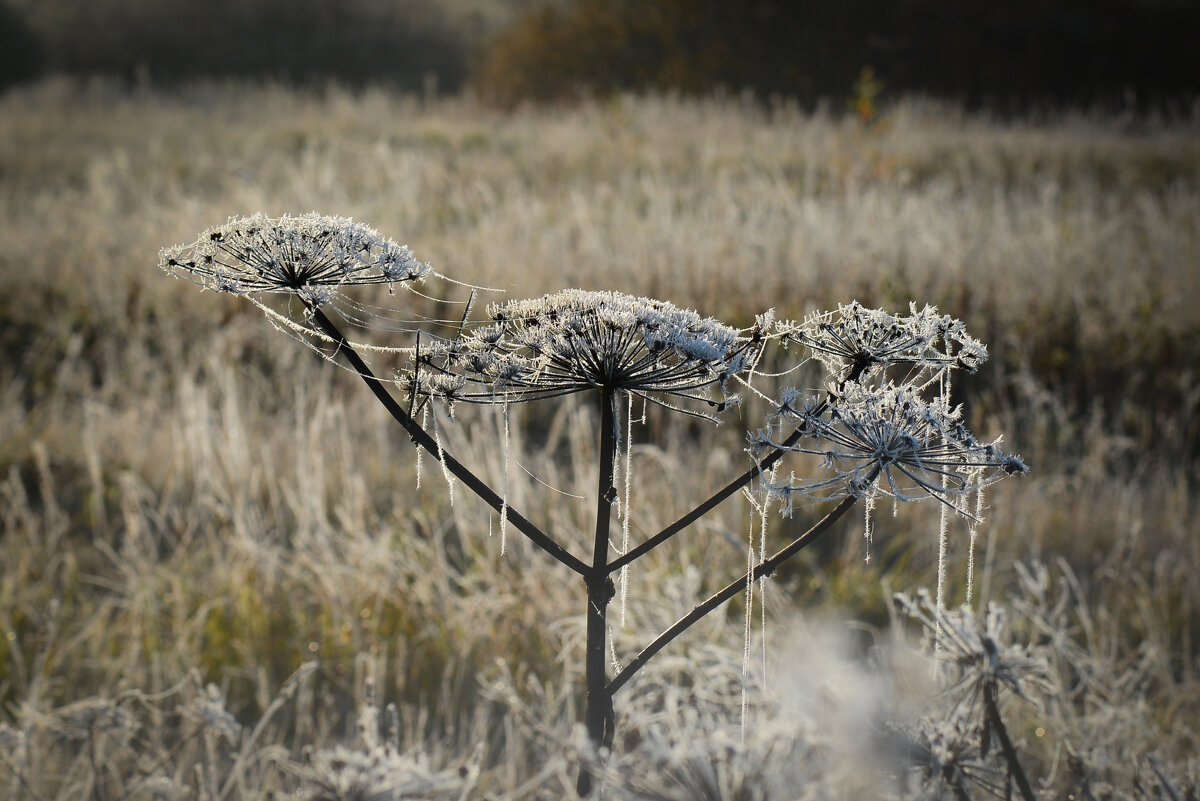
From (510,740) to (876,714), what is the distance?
859 mm

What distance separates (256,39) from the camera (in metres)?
28.0

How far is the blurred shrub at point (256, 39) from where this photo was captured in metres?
26.4

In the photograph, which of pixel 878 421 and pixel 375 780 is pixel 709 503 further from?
pixel 375 780

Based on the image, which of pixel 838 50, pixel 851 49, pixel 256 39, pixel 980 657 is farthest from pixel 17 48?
pixel 980 657

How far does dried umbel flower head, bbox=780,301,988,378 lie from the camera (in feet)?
2.89

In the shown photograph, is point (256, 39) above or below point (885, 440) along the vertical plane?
above

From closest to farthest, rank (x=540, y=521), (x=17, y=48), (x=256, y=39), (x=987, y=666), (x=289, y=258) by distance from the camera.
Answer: (x=289, y=258) < (x=987, y=666) < (x=540, y=521) < (x=17, y=48) < (x=256, y=39)

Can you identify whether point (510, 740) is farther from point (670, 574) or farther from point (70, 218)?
point (70, 218)

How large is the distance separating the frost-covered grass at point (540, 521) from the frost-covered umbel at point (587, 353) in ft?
0.19

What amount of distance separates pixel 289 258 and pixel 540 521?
8.11 feet

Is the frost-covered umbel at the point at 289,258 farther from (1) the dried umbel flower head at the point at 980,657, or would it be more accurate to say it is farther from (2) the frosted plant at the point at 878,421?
(1) the dried umbel flower head at the point at 980,657

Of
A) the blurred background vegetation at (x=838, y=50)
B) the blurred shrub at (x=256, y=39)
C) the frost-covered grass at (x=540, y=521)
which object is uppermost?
the blurred shrub at (x=256, y=39)

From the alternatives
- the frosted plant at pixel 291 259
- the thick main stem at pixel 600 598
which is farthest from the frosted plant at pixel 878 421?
the frosted plant at pixel 291 259

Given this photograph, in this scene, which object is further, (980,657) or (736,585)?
(980,657)
